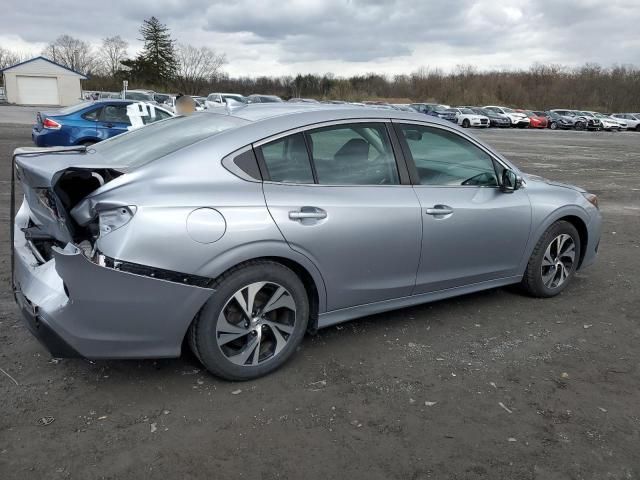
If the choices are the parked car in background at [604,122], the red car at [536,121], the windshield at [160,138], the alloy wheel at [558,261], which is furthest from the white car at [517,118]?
the windshield at [160,138]

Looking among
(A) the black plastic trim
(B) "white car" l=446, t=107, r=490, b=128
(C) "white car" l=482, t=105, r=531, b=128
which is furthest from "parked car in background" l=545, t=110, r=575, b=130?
(A) the black plastic trim

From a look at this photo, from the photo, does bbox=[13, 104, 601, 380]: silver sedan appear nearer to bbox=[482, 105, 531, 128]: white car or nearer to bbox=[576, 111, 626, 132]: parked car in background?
bbox=[482, 105, 531, 128]: white car

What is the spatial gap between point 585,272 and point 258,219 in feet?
13.4

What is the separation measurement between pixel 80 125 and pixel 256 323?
10411mm

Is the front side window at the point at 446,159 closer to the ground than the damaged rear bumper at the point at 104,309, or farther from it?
farther from it

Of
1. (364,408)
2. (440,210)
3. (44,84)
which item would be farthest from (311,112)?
(44,84)

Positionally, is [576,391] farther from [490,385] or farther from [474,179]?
[474,179]

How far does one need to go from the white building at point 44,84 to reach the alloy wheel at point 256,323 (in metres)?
54.5

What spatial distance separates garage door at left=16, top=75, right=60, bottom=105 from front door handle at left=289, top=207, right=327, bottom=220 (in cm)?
5665

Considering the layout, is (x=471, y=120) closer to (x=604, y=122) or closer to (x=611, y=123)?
(x=604, y=122)

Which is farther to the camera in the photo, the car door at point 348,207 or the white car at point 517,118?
the white car at point 517,118

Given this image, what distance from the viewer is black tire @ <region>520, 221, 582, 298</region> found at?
4578 millimetres

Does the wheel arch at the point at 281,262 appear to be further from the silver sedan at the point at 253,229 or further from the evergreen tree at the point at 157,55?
the evergreen tree at the point at 157,55

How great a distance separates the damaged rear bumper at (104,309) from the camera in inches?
107
